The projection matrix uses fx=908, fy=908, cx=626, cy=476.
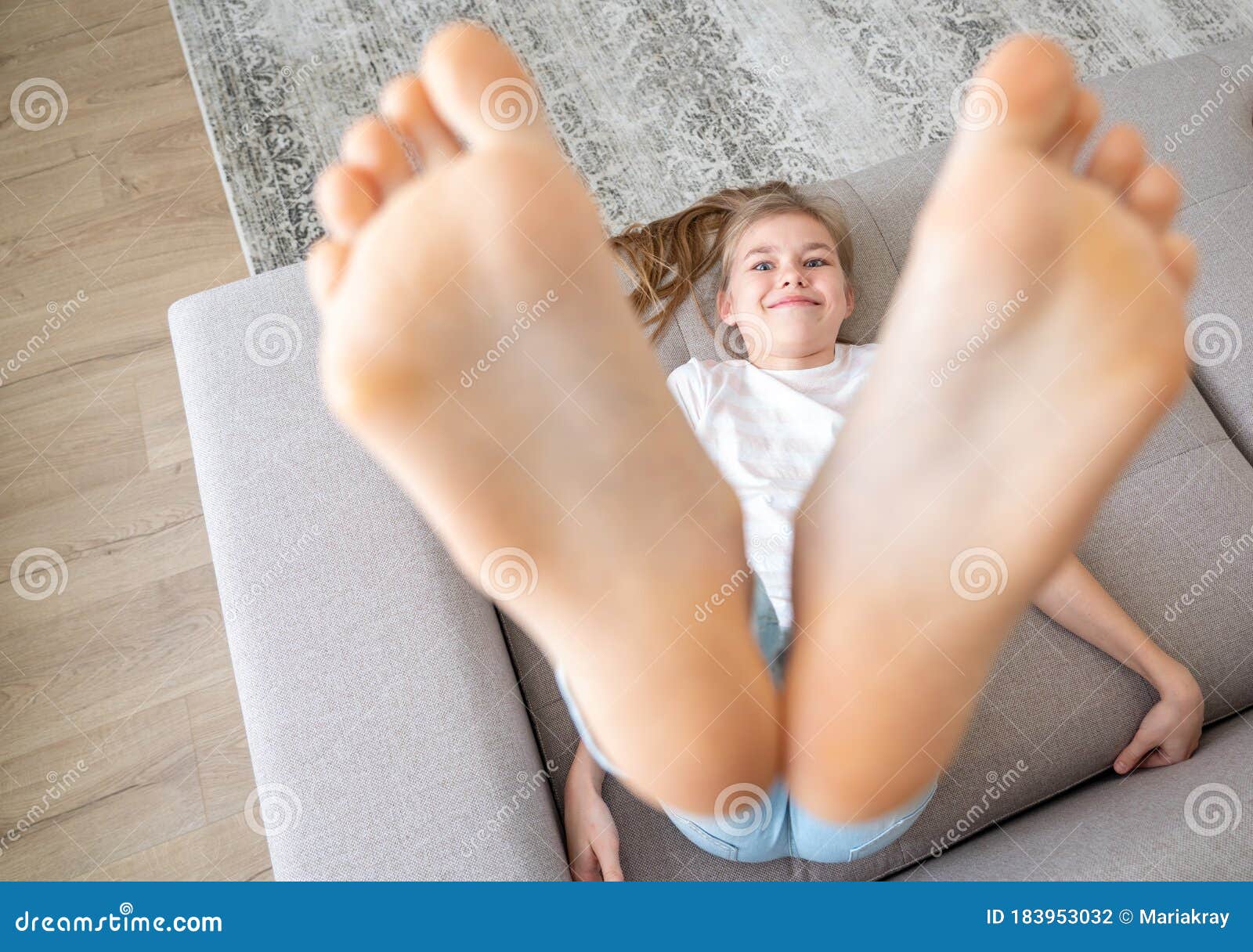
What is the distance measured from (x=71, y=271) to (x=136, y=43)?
538 millimetres

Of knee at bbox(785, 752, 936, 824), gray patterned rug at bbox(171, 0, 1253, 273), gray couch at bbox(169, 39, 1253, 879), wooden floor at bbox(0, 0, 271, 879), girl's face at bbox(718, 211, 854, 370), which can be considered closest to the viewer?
knee at bbox(785, 752, 936, 824)

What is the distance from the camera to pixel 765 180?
169 cm

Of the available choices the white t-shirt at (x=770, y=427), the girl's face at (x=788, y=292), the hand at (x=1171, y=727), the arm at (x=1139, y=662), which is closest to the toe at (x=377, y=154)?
the white t-shirt at (x=770, y=427)

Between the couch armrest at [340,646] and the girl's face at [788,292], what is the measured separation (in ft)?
1.50

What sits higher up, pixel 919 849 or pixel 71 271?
pixel 919 849

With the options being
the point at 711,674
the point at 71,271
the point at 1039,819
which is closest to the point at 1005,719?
the point at 1039,819

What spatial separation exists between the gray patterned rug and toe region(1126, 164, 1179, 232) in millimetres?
1028

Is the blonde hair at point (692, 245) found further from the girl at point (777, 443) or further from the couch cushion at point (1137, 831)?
the couch cushion at point (1137, 831)

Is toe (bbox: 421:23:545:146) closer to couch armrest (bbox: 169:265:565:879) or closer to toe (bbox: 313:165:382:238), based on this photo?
toe (bbox: 313:165:382:238)

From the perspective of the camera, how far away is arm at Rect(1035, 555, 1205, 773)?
98cm

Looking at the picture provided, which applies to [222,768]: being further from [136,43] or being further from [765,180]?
[136,43]

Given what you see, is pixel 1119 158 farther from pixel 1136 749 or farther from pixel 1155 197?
pixel 1136 749

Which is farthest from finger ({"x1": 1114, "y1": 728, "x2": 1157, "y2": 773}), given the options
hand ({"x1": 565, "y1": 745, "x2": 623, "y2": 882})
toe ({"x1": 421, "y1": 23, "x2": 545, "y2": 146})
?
toe ({"x1": 421, "y1": 23, "x2": 545, "y2": 146})
